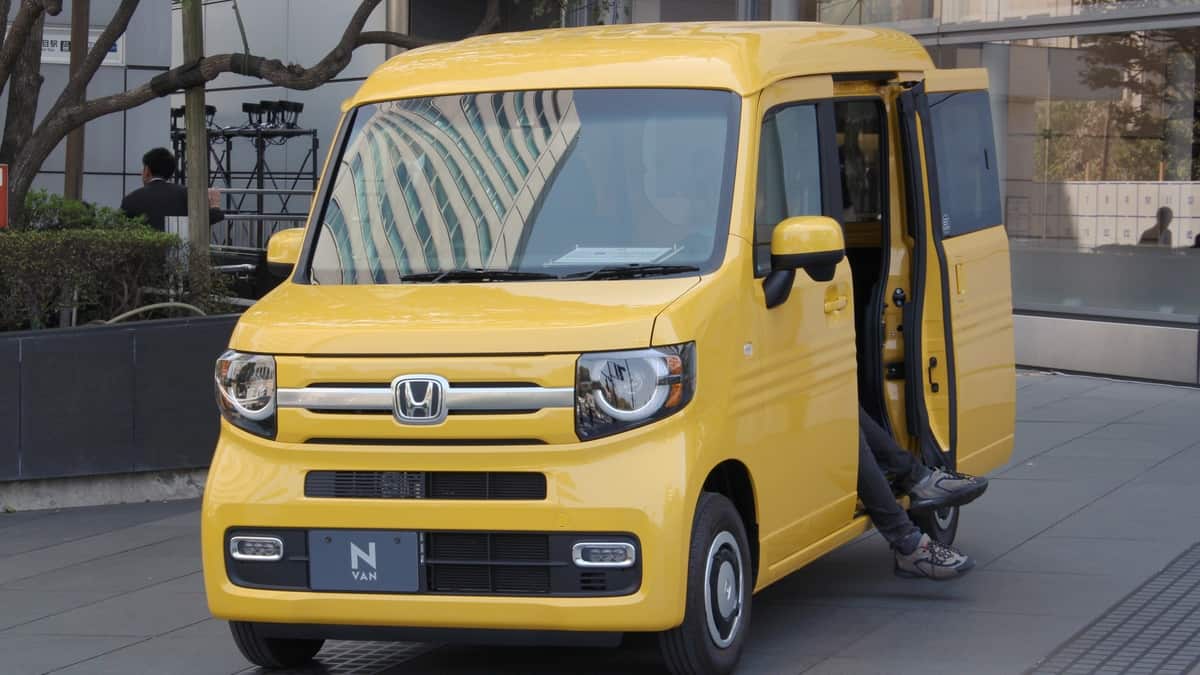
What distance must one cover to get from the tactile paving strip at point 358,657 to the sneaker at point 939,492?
2010 millimetres

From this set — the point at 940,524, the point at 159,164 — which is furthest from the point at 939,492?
the point at 159,164

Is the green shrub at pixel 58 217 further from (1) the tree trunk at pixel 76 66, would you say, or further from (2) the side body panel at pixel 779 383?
(2) the side body panel at pixel 779 383

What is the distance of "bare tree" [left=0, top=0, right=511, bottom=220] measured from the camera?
11.9 m

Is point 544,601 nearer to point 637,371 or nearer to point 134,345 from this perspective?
point 637,371

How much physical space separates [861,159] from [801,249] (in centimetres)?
164

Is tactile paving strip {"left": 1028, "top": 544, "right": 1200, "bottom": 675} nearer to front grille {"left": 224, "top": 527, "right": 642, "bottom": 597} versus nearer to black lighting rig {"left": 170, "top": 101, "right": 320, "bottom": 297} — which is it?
front grille {"left": 224, "top": 527, "right": 642, "bottom": 597}

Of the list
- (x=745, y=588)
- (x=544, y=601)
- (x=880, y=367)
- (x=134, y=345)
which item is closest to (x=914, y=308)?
(x=880, y=367)

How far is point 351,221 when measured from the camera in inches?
268

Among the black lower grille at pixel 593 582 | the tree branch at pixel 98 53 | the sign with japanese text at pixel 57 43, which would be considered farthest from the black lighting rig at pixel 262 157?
the black lower grille at pixel 593 582

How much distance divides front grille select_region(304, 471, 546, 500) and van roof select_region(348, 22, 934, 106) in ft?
5.42

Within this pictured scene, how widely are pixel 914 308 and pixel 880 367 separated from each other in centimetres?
29

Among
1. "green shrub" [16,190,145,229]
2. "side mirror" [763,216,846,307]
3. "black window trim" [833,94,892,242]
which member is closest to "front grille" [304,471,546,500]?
"side mirror" [763,216,846,307]

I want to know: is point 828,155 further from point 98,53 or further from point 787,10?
point 787,10

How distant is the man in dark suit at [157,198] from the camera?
13750 millimetres
